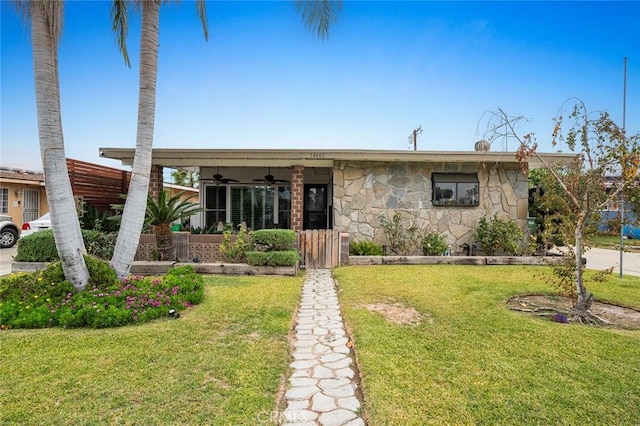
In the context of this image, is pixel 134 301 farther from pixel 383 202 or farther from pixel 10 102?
pixel 10 102

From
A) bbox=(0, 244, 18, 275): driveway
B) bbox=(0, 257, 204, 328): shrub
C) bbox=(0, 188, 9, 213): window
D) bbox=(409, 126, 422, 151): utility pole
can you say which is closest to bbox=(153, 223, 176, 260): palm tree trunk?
bbox=(0, 257, 204, 328): shrub

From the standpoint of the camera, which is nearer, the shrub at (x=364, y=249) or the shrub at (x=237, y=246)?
the shrub at (x=237, y=246)

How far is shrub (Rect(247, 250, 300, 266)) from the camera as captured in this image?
7332 millimetres

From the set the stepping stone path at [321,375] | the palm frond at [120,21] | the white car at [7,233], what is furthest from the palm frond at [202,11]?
the white car at [7,233]

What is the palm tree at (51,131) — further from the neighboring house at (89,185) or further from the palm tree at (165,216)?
the neighboring house at (89,185)

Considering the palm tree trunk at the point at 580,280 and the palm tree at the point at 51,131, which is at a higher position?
the palm tree at the point at 51,131

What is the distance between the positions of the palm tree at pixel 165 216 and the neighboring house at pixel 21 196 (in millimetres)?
13181

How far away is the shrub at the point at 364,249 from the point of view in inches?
354

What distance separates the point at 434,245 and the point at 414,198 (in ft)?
4.88

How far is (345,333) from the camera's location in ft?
13.0

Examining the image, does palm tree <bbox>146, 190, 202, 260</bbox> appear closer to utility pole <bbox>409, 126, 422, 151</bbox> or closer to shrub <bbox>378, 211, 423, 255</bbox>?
shrub <bbox>378, 211, 423, 255</bbox>

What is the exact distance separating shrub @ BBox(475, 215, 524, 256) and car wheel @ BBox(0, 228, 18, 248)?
17213 mm

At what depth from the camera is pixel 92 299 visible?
169 inches

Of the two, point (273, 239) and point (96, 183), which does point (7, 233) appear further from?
point (273, 239)
